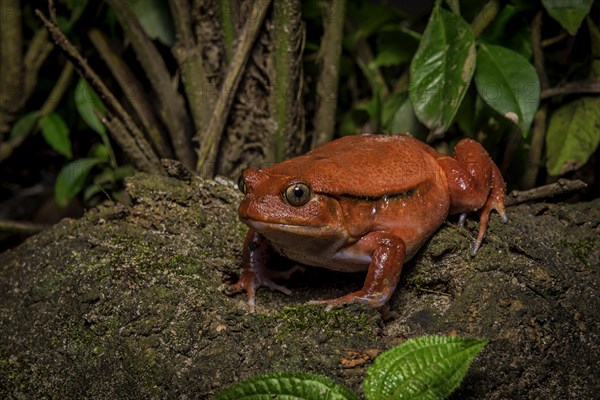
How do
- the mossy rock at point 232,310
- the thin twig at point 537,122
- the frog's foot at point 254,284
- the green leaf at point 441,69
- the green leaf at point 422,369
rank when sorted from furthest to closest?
the thin twig at point 537,122, the green leaf at point 441,69, the frog's foot at point 254,284, the mossy rock at point 232,310, the green leaf at point 422,369

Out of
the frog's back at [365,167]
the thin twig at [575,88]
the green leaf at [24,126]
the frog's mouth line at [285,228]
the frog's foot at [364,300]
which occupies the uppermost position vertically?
the frog's back at [365,167]

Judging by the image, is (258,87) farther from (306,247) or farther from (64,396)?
(64,396)

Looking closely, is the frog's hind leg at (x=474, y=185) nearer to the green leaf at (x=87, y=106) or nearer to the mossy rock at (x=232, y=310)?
the mossy rock at (x=232, y=310)

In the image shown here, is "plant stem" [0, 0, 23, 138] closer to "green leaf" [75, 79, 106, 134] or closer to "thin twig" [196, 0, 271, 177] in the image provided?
"green leaf" [75, 79, 106, 134]

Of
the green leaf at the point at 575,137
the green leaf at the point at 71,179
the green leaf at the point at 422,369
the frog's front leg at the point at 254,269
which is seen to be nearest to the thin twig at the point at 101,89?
the green leaf at the point at 71,179

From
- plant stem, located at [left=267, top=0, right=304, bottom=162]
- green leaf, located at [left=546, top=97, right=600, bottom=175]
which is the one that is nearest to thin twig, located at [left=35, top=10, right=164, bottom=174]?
plant stem, located at [left=267, top=0, right=304, bottom=162]
